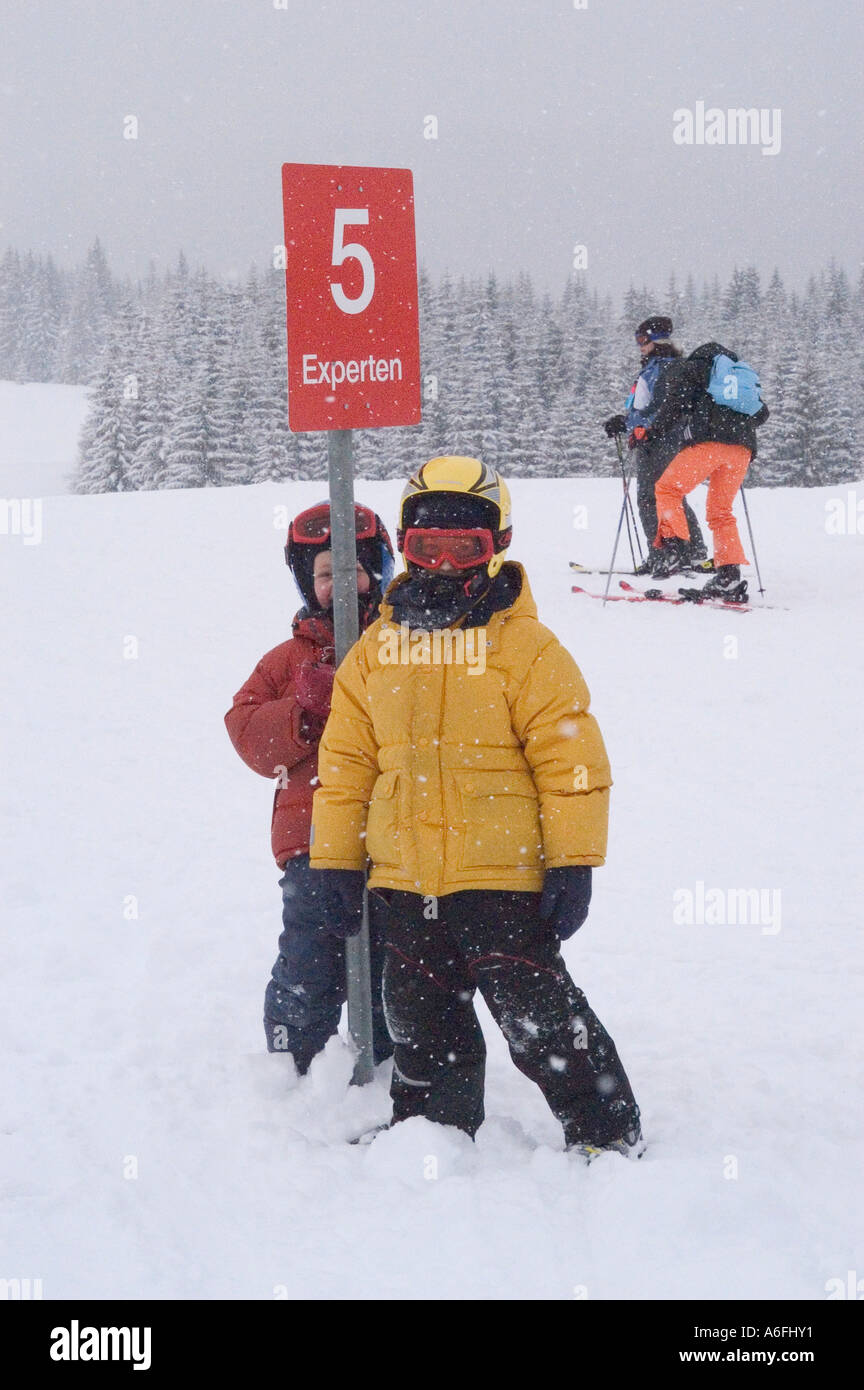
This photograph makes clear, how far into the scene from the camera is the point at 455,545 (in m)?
2.99

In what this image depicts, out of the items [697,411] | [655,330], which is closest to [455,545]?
[697,411]

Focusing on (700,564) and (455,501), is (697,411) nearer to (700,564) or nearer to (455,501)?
(700,564)

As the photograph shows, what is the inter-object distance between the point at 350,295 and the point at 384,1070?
2.44 m

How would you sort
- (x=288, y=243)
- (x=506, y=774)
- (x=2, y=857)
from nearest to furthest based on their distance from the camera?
(x=506, y=774), (x=288, y=243), (x=2, y=857)

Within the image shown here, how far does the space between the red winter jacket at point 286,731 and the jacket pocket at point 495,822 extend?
665mm

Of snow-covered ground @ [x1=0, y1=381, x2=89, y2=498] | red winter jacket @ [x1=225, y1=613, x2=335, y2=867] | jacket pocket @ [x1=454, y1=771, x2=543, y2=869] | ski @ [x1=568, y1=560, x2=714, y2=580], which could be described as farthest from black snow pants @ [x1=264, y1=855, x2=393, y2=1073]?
snow-covered ground @ [x1=0, y1=381, x2=89, y2=498]

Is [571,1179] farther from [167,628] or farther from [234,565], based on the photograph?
[234,565]

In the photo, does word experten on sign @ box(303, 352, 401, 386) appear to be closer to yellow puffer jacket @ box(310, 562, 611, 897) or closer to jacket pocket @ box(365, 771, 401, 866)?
yellow puffer jacket @ box(310, 562, 611, 897)

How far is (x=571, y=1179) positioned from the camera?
9.80 feet

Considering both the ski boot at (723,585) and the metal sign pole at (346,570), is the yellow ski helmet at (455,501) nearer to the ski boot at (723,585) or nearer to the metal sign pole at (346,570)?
the metal sign pole at (346,570)

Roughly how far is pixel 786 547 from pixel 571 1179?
11505mm

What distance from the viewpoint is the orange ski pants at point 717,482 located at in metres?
10.3

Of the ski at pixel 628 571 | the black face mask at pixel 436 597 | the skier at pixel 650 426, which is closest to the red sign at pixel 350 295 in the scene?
the black face mask at pixel 436 597
